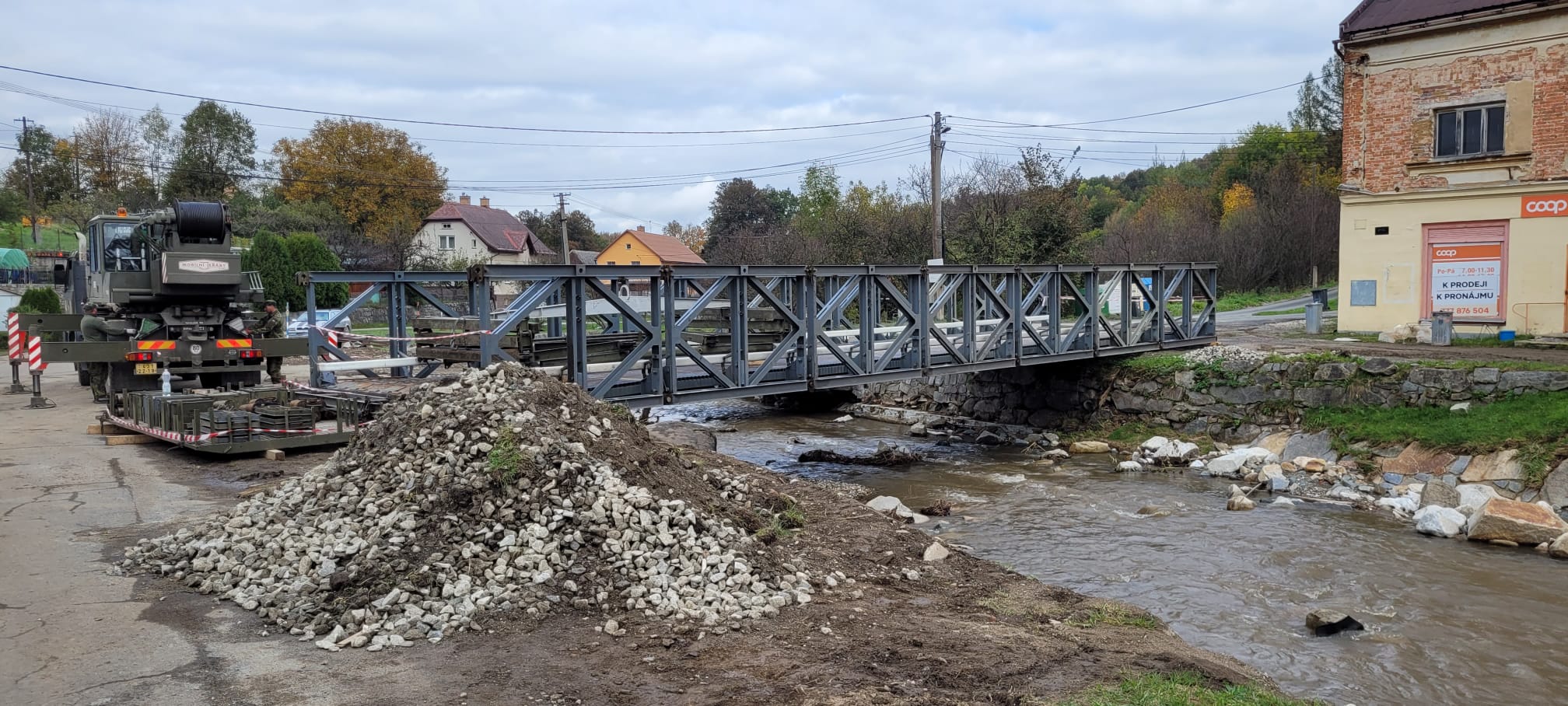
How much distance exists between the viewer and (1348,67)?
69.6 feet

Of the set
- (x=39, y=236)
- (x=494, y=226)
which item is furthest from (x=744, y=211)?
(x=39, y=236)

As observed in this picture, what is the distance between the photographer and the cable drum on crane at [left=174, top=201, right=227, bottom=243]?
1548 centimetres

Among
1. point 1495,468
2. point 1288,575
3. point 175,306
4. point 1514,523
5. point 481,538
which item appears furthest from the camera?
point 175,306

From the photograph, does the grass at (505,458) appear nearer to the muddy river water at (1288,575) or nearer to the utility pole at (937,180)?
the muddy river water at (1288,575)

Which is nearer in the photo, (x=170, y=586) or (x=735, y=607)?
(x=735, y=607)

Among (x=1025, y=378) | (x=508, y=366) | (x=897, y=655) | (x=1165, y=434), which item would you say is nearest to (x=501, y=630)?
(x=897, y=655)

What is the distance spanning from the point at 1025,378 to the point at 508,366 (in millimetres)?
13822

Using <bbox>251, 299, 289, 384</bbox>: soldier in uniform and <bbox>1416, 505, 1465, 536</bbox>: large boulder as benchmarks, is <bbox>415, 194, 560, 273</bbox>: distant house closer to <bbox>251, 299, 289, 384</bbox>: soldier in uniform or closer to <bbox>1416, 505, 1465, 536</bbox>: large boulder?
<bbox>251, 299, 289, 384</bbox>: soldier in uniform

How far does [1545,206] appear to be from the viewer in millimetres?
18812

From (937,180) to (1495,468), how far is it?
17390 mm

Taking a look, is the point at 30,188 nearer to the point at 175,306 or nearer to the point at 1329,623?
the point at 175,306

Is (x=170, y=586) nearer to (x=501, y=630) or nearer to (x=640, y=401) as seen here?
(x=501, y=630)

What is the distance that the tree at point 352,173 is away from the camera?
5422 cm

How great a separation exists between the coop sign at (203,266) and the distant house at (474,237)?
37421mm
